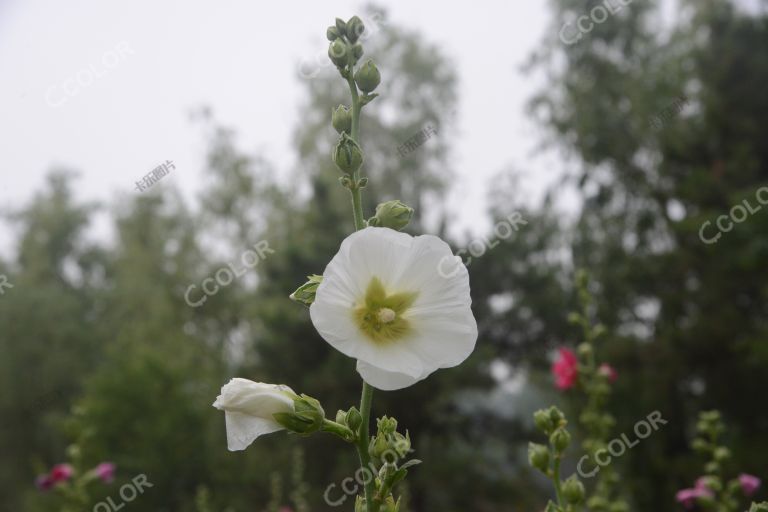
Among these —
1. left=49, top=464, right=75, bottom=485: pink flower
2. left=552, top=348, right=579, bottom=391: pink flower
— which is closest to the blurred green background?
left=49, top=464, right=75, bottom=485: pink flower

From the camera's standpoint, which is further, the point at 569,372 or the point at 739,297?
the point at 739,297

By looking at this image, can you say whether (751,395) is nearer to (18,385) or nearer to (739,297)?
(739,297)

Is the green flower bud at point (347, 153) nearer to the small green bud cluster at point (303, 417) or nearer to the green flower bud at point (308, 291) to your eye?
the green flower bud at point (308, 291)

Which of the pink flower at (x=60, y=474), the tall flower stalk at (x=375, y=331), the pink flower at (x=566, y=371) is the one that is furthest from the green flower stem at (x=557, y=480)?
the pink flower at (x=60, y=474)

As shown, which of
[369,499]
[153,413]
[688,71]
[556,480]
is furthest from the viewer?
[688,71]

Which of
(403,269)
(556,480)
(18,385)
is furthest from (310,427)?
(18,385)

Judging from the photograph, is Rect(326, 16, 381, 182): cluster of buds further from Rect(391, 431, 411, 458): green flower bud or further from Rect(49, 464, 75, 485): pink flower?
Rect(49, 464, 75, 485): pink flower
